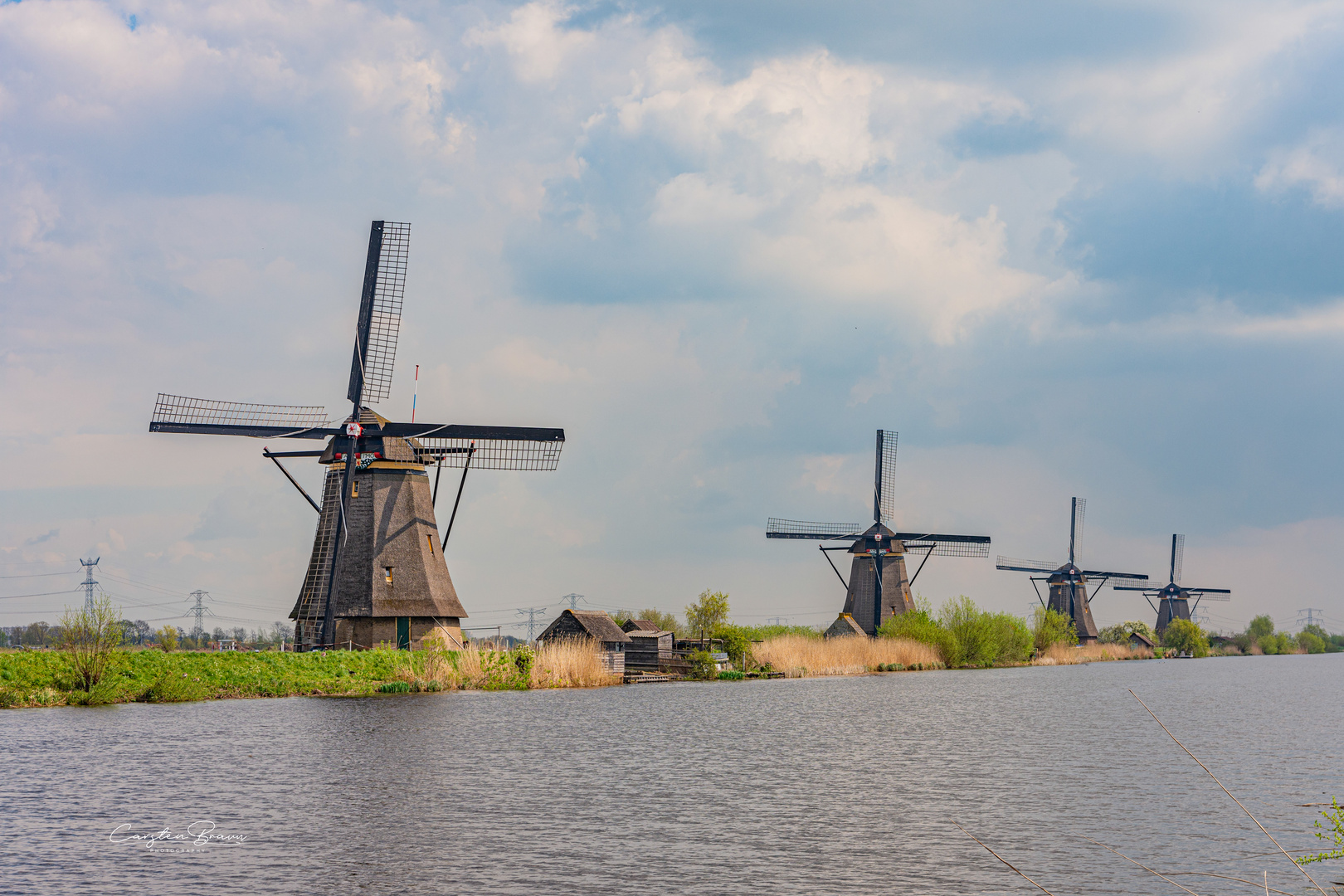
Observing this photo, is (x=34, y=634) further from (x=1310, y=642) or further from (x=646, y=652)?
(x=1310, y=642)

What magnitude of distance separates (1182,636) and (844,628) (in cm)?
6568

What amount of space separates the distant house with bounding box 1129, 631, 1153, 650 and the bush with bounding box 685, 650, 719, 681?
72546 mm

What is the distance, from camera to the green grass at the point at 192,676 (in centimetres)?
3153

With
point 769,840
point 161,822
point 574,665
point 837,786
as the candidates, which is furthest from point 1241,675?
point 161,822

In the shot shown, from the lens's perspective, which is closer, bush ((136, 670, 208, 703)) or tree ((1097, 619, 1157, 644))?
bush ((136, 670, 208, 703))

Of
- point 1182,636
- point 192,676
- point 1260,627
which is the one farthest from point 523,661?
point 1260,627

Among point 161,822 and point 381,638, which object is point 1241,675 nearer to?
point 381,638

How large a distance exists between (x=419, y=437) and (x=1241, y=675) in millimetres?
60899

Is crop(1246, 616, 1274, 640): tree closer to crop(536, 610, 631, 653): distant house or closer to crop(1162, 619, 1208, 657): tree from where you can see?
crop(1162, 619, 1208, 657): tree

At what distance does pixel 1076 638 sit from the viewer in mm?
101688

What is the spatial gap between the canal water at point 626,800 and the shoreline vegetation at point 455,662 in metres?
2.08

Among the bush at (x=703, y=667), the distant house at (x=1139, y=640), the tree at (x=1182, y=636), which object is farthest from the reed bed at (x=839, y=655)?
the tree at (x=1182, y=636)

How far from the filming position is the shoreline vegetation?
31.9 m

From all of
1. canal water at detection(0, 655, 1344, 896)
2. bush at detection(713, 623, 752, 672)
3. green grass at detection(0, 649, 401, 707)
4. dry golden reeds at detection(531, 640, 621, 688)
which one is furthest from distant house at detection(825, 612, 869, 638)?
green grass at detection(0, 649, 401, 707)
